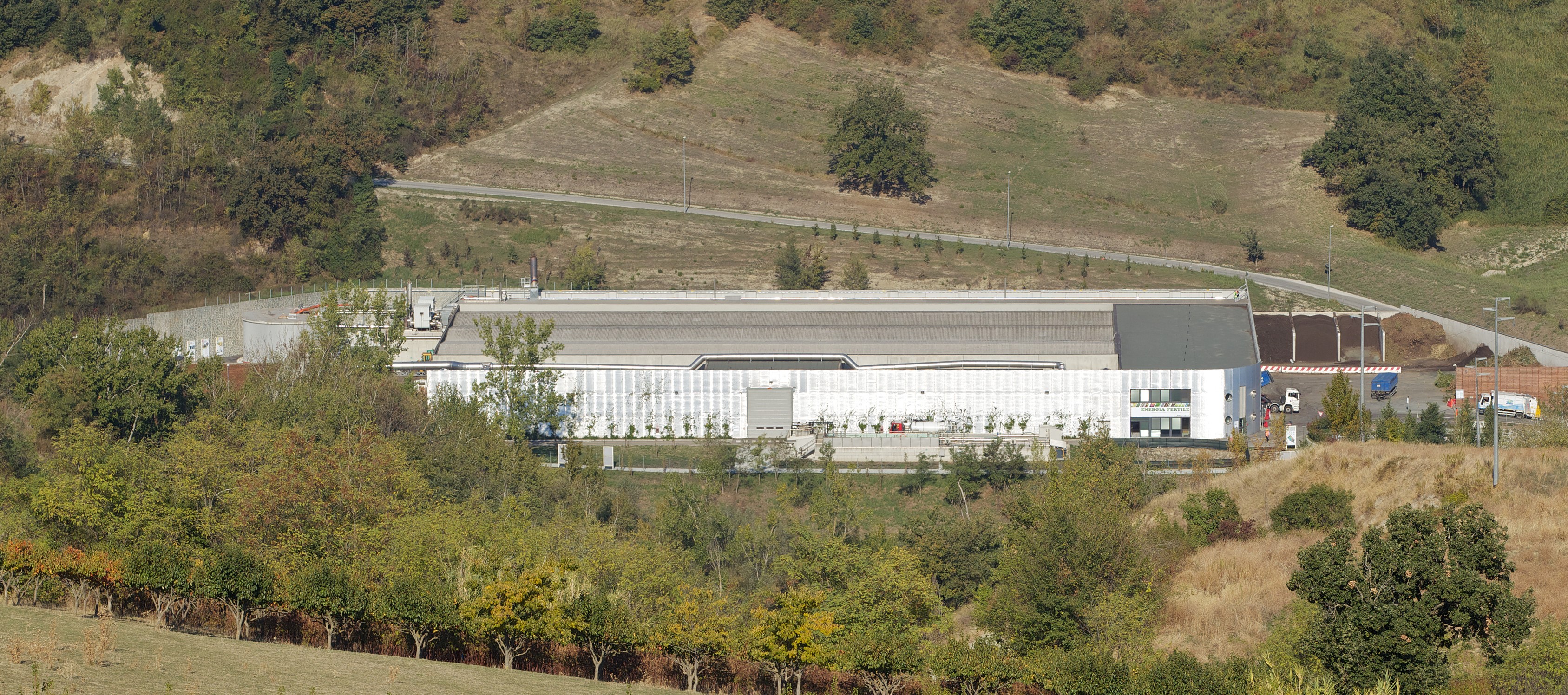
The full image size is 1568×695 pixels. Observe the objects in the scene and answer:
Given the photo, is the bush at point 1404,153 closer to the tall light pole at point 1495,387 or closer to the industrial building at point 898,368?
the tall light pole at point 1495,387

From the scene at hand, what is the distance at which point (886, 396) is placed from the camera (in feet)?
254

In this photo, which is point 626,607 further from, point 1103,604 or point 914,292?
point 914,292

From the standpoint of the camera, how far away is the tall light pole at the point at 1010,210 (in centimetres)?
11881

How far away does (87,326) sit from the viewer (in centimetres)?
7581

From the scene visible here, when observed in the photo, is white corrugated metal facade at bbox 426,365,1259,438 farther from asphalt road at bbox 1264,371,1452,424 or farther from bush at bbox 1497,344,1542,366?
bush at bbox 1497,344,1542,366

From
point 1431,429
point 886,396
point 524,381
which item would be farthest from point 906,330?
point 1431,429

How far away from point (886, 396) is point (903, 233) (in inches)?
1733

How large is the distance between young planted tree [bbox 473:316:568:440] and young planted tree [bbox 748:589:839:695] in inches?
1420

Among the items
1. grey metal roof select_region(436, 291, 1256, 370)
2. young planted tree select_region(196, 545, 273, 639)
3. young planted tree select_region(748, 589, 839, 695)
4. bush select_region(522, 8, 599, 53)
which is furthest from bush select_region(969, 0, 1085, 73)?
young planted tree select_region(196, 545, 273, 639)

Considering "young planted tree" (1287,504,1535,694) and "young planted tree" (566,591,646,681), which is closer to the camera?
"young planted tree" (1287,504,1535,694)

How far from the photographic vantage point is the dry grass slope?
45.2 metres

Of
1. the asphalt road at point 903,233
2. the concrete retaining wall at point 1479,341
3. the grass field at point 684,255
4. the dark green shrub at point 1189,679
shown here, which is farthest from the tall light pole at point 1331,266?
the dark green shrub at point 1189,679

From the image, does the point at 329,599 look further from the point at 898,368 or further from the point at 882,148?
the point at 882,148

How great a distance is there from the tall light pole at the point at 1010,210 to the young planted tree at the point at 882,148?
6.39 metres
